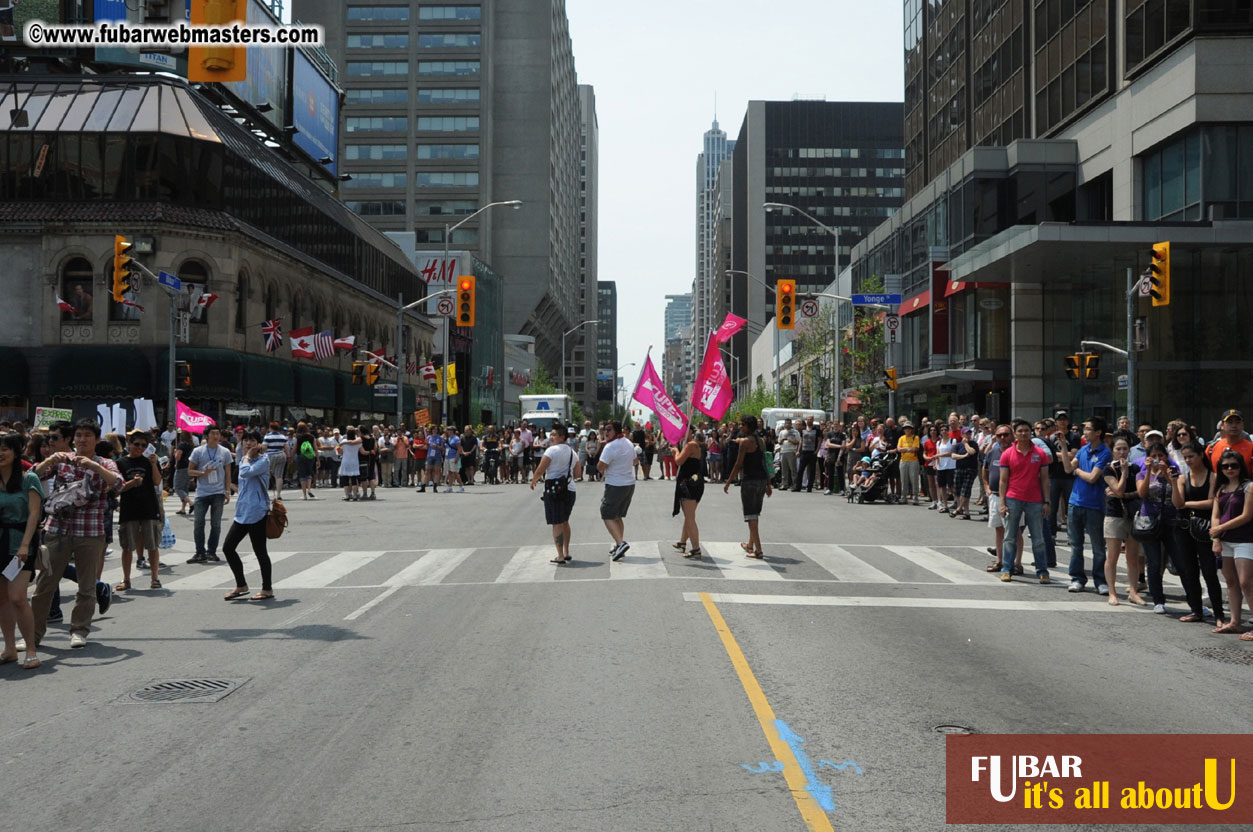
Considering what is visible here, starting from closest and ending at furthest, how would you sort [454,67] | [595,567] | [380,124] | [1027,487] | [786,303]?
[1027,487] → [595,567] → [786,303] → [380,124] → [454,67]

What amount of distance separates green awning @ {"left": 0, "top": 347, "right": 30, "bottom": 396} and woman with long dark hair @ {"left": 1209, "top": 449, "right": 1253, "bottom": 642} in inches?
1549

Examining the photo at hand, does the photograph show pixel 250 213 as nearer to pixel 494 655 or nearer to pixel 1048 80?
pixel 1048 80

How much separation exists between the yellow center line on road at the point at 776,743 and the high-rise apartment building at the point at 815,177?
148m

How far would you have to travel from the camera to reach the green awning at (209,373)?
38.6 meters

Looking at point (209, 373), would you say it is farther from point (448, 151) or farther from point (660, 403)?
point (448, 151)

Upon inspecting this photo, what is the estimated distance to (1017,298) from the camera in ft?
135

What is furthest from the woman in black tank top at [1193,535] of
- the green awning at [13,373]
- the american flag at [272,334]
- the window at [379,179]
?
the window at [379,179]

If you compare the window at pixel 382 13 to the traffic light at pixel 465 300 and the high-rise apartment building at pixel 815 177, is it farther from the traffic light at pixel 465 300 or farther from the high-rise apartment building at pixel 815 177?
the traffic light at pixel 465 300

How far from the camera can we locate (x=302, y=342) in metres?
42.8

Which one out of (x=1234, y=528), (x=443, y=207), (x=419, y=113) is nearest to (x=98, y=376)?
(x=1234, y=528)

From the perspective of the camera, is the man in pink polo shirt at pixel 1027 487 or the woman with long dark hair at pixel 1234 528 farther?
the man in pink polo shirt at pixel 1027 487

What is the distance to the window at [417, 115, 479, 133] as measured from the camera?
108 meters

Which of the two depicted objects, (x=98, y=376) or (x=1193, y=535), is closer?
(x=1193, y=535)

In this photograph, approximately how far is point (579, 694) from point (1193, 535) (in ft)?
21.3
